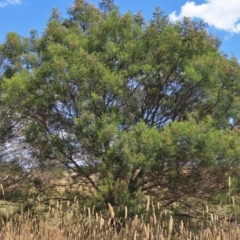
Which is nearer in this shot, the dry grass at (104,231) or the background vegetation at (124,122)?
the dry grass at (104,231)

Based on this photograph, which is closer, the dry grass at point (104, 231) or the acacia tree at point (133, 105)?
the dry grass at point (104, 231)

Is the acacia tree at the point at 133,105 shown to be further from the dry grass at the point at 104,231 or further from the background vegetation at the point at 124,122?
the dry grass at the point at 104,231

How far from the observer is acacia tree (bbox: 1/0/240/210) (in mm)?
7453

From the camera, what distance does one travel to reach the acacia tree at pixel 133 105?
7.45 meters

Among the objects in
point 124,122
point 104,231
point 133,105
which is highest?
point 133,105

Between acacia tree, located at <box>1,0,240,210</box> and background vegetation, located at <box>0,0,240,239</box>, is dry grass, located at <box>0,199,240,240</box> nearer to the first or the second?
background vegetation, located at <box>0,0,240,239</box>

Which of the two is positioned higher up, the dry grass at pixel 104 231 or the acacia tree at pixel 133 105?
the acacia tree at pixel 133 105

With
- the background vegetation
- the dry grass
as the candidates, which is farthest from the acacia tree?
the dry grass

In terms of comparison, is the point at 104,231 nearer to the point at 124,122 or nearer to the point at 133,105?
the point at 124,122

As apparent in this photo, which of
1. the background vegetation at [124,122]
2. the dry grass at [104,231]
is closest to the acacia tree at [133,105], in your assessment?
the background vegetation at [124,122]

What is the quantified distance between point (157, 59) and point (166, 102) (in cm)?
88

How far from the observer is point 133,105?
8.98 meters

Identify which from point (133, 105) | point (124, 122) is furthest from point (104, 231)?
point (133, 105)

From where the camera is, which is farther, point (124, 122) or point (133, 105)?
point (133, 105)
